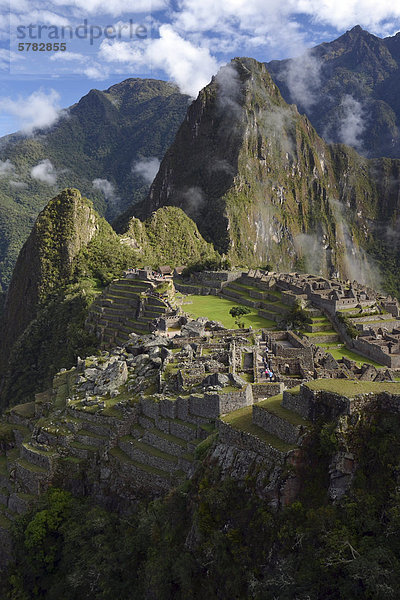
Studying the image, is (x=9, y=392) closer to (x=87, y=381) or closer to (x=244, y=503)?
(x=87, y=381)

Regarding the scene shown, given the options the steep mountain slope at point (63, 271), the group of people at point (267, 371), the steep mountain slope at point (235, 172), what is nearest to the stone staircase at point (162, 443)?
the group of people at point (267, 371)

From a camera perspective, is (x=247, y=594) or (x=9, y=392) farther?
(x=9, y=392)

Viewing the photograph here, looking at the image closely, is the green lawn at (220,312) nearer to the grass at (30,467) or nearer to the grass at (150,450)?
the grass at (30,467)

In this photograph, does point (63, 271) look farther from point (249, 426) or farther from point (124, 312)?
point (249, 426)

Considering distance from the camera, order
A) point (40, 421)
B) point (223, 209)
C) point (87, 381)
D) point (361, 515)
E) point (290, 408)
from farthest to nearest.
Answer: point (223, 209), point (87, 381), point (40, 421), point (290, 408), point (361, 515)

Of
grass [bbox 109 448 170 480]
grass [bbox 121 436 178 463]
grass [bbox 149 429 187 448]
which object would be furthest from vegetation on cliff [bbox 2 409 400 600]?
grass [bbox 149 429 187 448]

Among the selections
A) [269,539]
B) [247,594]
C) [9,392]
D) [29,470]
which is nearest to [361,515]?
[269,539]
